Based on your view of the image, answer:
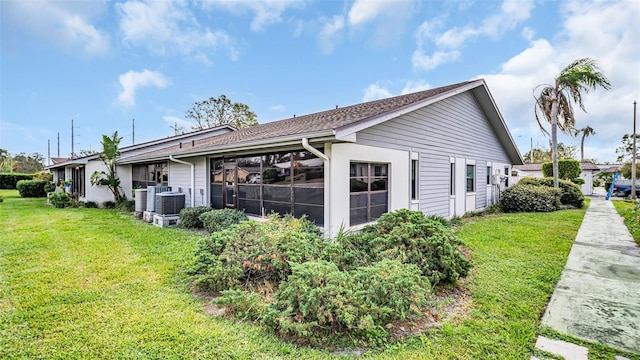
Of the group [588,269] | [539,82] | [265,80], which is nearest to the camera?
[588,269]

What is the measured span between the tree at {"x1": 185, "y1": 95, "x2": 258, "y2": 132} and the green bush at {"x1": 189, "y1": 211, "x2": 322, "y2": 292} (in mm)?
27434

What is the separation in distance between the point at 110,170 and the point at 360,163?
13336mm

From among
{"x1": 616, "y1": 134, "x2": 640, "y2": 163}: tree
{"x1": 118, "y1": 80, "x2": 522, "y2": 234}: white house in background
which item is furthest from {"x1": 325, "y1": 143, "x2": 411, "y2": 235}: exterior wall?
{"x1": 616, "y1": 134, "x2": 640, "y2": 163}: tree

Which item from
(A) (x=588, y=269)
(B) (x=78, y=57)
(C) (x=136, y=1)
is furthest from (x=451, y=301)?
(B) (x=78, y=57)

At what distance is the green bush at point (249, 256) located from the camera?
4.12 meters

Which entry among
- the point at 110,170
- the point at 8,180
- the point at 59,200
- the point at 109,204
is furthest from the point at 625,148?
the point at 8,180

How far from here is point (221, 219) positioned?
7.63m

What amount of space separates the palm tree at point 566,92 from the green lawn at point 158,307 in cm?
1037

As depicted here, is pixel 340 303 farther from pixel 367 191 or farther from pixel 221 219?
pixel 221 219

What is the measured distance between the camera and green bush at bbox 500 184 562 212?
1280 centimetres

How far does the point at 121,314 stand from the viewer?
11.1ft

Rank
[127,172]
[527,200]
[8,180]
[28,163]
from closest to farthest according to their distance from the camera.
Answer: [527,200], [127,172], [8,180], [28,163]

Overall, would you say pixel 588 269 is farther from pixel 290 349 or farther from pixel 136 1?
pixel 136 1

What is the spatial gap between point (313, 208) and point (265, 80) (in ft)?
46.4
